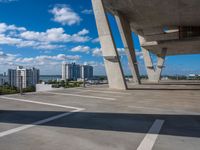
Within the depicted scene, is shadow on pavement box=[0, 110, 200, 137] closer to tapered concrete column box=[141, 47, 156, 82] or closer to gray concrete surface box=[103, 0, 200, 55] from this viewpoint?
gray concrete surface box=[103, 0, 200, 55]

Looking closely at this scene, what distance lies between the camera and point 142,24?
30531mm

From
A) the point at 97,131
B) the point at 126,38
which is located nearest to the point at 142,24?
the point at 126,38

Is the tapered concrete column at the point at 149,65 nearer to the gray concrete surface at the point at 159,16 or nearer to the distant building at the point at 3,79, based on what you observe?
the gray concrete surface at the point at 159,16

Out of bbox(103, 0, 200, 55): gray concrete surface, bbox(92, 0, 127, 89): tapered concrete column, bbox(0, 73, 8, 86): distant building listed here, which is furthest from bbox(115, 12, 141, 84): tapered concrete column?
bbox(0, 73, 8, 86): distant building

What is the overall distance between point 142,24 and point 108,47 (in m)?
12.8

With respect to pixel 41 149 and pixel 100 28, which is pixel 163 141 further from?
pixel 100 28

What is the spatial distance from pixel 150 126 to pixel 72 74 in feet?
166

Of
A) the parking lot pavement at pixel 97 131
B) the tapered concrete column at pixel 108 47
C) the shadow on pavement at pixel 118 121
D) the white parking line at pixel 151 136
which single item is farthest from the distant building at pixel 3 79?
the white parking line at pixel 151 136

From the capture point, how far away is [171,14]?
24422 mm

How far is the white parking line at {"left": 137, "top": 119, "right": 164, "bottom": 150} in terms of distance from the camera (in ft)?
14.3

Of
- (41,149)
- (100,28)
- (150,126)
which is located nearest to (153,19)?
(100,28)

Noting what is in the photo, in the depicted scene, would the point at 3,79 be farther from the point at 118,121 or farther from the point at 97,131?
the point at 97,131

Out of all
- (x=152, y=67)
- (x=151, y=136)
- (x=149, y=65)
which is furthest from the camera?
(x=152, y=67)

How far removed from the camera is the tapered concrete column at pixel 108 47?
19.3 meters
